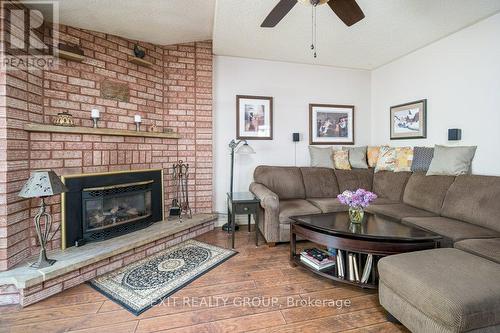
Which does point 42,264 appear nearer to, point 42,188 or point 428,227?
point 42,188

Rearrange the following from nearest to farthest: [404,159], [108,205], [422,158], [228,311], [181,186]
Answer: [228,311]
[108,205]
[422,158]
[404,159]
[181,186]

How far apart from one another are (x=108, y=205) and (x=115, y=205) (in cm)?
8

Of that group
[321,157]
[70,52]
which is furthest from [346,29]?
[70,52]

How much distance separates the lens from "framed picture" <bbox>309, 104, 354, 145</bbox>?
12.9 feet

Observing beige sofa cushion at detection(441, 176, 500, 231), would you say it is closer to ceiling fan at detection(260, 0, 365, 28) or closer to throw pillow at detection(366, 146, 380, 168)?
throw pillow at detection(366, 146, 380, 168)

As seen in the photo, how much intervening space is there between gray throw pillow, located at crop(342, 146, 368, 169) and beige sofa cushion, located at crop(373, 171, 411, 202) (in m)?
0.25

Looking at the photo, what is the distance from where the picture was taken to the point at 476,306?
3.83ft

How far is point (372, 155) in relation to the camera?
3686 millimetres

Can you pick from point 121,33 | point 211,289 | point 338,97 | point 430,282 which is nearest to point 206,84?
point 121,33

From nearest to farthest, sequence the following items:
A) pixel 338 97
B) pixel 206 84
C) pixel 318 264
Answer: pixel 318 264 < pixel 206 84 < pixel 338 97

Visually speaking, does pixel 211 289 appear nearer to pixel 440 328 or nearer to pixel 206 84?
pixel 440 328

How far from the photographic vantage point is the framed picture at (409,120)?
10.7ft

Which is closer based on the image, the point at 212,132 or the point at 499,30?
the point at 499,30

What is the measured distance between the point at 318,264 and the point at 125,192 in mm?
2162
